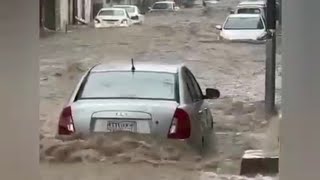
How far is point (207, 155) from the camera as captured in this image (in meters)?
6.10

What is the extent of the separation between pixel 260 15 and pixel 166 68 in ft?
3.87

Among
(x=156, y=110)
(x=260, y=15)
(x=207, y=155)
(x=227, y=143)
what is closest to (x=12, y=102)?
(x=156, y=110)

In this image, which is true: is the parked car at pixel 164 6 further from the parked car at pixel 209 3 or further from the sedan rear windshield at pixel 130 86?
the sedan rear windshield at pixel 130 86

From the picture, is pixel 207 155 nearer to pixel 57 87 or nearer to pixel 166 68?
pixel 166 68

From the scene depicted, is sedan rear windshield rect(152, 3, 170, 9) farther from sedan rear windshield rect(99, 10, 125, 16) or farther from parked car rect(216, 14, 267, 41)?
parked car rect(216, 14, 267, 41)

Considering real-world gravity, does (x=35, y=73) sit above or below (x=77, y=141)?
above

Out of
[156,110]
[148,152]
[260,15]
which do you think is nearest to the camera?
[156,110]

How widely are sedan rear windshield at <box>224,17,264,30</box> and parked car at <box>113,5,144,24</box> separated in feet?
2.49

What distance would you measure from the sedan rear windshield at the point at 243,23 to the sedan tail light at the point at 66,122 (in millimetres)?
1739

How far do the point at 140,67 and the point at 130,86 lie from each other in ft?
1.36

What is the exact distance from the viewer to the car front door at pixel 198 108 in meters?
5.80

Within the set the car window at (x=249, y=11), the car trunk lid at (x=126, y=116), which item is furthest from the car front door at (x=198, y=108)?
the car window at (x=249, y=11)

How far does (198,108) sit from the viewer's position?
5.91 metres

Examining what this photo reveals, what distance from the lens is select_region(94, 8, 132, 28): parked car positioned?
6674mm
